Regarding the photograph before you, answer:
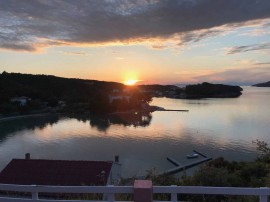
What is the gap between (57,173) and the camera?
2191 cm

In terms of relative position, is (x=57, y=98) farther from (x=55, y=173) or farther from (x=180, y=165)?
(x=55, y=173)

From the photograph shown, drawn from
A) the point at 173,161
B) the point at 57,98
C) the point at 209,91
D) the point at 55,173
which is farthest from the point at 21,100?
the point at 209,91

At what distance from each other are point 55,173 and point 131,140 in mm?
28308

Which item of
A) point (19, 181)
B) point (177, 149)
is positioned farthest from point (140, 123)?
point (19, 181)

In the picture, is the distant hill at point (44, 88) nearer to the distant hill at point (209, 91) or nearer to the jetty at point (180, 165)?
the distant hill at point (209, 91)

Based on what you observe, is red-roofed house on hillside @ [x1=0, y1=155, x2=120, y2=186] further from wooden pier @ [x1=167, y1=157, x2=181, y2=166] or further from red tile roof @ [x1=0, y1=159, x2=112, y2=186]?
wooden pier @ [x1=167, y1=157, x2=181, y2=166]

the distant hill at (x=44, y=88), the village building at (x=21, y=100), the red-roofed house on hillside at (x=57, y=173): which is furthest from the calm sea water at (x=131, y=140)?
the distant hill at (x=44, y=88)

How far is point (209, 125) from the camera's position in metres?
64.6

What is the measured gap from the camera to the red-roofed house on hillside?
69.4 feet

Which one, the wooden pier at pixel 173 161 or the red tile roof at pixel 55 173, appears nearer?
the red tile roof at pixel 55 173

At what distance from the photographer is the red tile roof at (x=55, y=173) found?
21141 millimetres

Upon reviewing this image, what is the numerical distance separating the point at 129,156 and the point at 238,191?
116ft

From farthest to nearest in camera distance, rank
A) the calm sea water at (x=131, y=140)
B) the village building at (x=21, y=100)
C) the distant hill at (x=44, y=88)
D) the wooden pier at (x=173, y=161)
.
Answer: the distant hill at (x=44, y=88), the village building at (x=21, y=100), the calm sea water at (x=131, y=140), the wooden pier at (x=173, y=161)

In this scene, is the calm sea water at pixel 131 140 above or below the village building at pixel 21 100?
below
